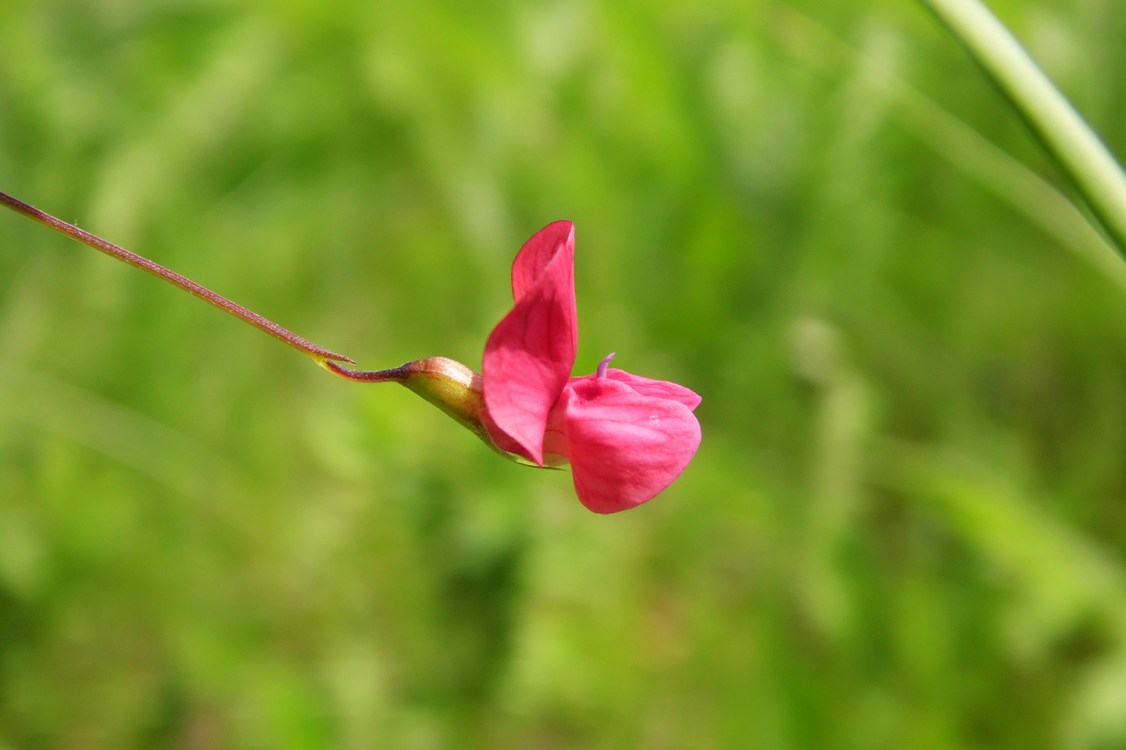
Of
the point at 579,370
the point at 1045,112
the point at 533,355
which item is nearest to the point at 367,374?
the point at 533,355

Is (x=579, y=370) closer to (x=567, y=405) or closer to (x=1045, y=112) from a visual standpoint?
(x=567, y=405)

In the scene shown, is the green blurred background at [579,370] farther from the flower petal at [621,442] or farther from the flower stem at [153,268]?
the flower stem at [153,268]

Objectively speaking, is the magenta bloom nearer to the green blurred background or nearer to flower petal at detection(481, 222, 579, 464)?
flower petal at detection(481, 222, 579, 464)

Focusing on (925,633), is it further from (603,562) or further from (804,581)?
(603,562)

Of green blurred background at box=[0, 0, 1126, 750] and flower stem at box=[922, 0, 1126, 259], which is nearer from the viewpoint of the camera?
flower stem at box=[922, 0, 1126, 259]

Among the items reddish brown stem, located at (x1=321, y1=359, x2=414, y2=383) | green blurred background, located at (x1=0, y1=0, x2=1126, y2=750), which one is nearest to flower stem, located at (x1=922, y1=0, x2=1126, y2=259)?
reddish brown stem, located at (x1=321, y1=359, x2=414, y2=383)

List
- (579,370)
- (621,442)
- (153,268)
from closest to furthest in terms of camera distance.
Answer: (153,268)
(621,442)
(579,370)
